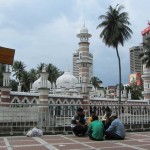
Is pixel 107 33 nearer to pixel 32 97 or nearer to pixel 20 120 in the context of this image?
pixel 32 97

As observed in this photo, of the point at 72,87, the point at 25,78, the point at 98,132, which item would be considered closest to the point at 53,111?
the point at 98,132

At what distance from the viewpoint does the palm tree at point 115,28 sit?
31.7 m

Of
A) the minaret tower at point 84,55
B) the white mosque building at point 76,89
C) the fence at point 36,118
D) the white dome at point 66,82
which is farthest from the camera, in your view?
the white dome at point 66,82

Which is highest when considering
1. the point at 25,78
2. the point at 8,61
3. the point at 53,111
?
the point at 25,78

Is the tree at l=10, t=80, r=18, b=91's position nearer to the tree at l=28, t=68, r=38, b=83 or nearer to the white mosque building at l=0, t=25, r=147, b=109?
the tree at l=28, t=68, r=38, b=83

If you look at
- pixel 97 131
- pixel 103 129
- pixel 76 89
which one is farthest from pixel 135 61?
pixel 97 131

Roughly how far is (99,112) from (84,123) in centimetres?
297

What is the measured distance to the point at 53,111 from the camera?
12414 mm

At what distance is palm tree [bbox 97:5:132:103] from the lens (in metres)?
31.7

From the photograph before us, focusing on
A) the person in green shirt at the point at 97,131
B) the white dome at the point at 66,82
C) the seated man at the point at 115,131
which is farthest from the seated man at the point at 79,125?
the white dome at the point at 66,82

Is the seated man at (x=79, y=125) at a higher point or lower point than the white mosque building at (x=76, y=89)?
lower

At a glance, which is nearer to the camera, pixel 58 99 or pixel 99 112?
pixel 99 112

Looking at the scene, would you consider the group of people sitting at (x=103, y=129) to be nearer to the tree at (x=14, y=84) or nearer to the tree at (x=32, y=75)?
the tree at (x=32, y=75)

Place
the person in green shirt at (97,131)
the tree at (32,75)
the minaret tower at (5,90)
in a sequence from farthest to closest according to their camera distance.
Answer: the tree at (32,75) → the minaret tower at (5,90) → the person in green shirt at (97,131)
